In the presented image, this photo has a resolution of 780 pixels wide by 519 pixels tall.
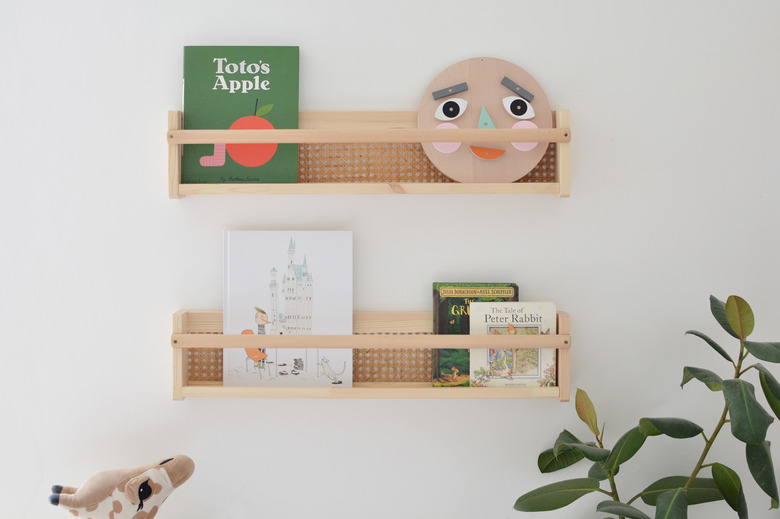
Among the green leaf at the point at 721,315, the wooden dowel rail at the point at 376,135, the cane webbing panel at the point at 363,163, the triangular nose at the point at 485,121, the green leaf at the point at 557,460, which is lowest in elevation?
the green leaf at the point at 557,460

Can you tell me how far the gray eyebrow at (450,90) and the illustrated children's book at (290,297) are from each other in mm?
367

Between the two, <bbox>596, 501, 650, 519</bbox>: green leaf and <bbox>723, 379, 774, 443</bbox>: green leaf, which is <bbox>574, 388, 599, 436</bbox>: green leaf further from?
<bbox>723, 379, 774, 443</bbox>: green leaf

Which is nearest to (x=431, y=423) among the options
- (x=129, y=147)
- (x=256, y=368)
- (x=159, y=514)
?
(x=256, y=368)

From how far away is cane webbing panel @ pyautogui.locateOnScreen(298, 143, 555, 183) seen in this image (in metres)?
1.36

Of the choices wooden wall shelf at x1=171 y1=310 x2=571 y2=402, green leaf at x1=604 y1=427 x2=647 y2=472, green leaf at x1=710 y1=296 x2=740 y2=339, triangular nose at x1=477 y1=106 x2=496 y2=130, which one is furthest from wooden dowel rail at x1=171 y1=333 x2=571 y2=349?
triangular nose at x1=477 y1=106 x2=496 y2=130

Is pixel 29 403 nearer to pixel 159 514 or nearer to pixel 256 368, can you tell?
pixel 159 514

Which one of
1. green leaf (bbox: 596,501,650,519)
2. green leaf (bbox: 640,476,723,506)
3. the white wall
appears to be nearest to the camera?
green leaf (bbox: 596,501,650,519)

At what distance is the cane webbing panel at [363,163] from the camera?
4.47ft

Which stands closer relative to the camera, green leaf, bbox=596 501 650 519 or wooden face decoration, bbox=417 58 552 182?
green leaf, bbox=596 501 650 519

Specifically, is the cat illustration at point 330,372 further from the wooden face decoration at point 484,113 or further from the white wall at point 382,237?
the wooden face decoration at point 484,113

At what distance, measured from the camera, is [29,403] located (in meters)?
1.38

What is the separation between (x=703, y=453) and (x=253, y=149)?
117 centimetres

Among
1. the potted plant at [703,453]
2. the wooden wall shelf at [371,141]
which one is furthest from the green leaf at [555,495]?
the wooden wall shelf at [371,141]

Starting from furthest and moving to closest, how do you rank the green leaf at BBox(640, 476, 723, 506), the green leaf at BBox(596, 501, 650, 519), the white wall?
the white wall → the green leaf at BBox(640, 476, 723, 506) → the green leaf at BBox(596, 501, 650, 519)
